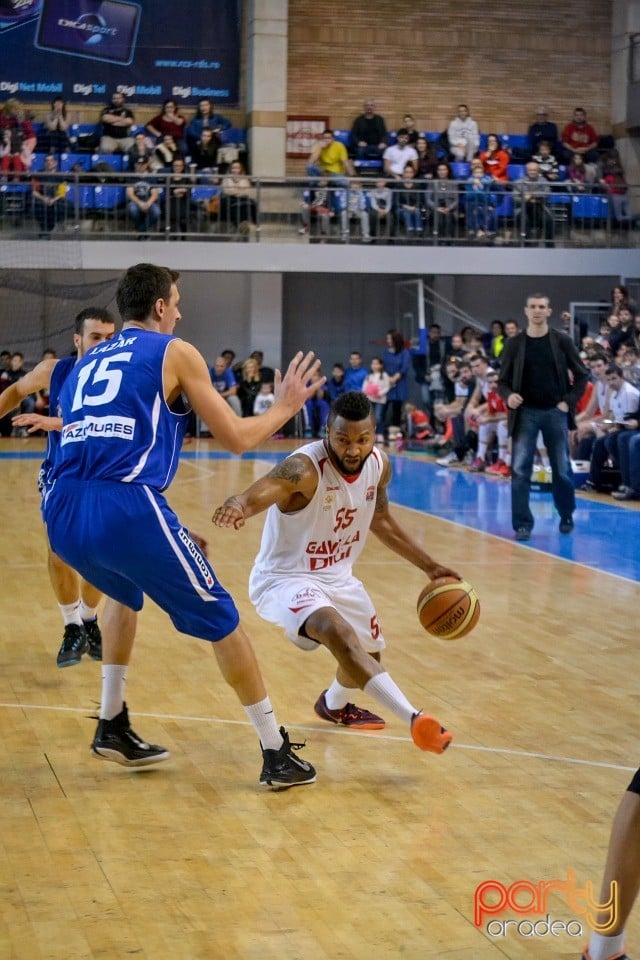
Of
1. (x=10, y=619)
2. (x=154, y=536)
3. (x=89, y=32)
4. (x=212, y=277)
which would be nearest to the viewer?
(x=154, y=536)

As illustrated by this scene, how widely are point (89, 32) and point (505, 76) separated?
797cm

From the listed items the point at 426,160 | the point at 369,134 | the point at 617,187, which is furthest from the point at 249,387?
the point at 617,187

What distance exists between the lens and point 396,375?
20891 millimetres

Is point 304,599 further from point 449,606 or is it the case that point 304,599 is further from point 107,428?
point 107,428

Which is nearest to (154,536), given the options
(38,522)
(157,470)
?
(157,470)

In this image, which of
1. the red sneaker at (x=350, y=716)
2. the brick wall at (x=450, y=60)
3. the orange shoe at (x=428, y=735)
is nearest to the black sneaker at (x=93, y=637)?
the red sneaker at (x=350, y=716)

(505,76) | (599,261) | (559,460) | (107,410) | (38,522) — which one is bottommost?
(38,522)

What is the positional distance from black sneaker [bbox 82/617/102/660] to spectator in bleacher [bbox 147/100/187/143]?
1644 centimetres

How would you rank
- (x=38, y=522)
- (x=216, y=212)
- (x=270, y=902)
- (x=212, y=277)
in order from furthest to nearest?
1. (x=212, y=277)
2. (x=216, y=212)
3. (x=38, y=522)
4. (x=270, y=902)

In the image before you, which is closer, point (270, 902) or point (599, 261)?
point (270, 902)

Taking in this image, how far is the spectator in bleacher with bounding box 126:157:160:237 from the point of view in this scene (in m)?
20.3

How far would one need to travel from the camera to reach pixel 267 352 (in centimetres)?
2403

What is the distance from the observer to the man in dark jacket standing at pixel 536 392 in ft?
34.7

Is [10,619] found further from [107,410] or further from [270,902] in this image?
[270,902]
